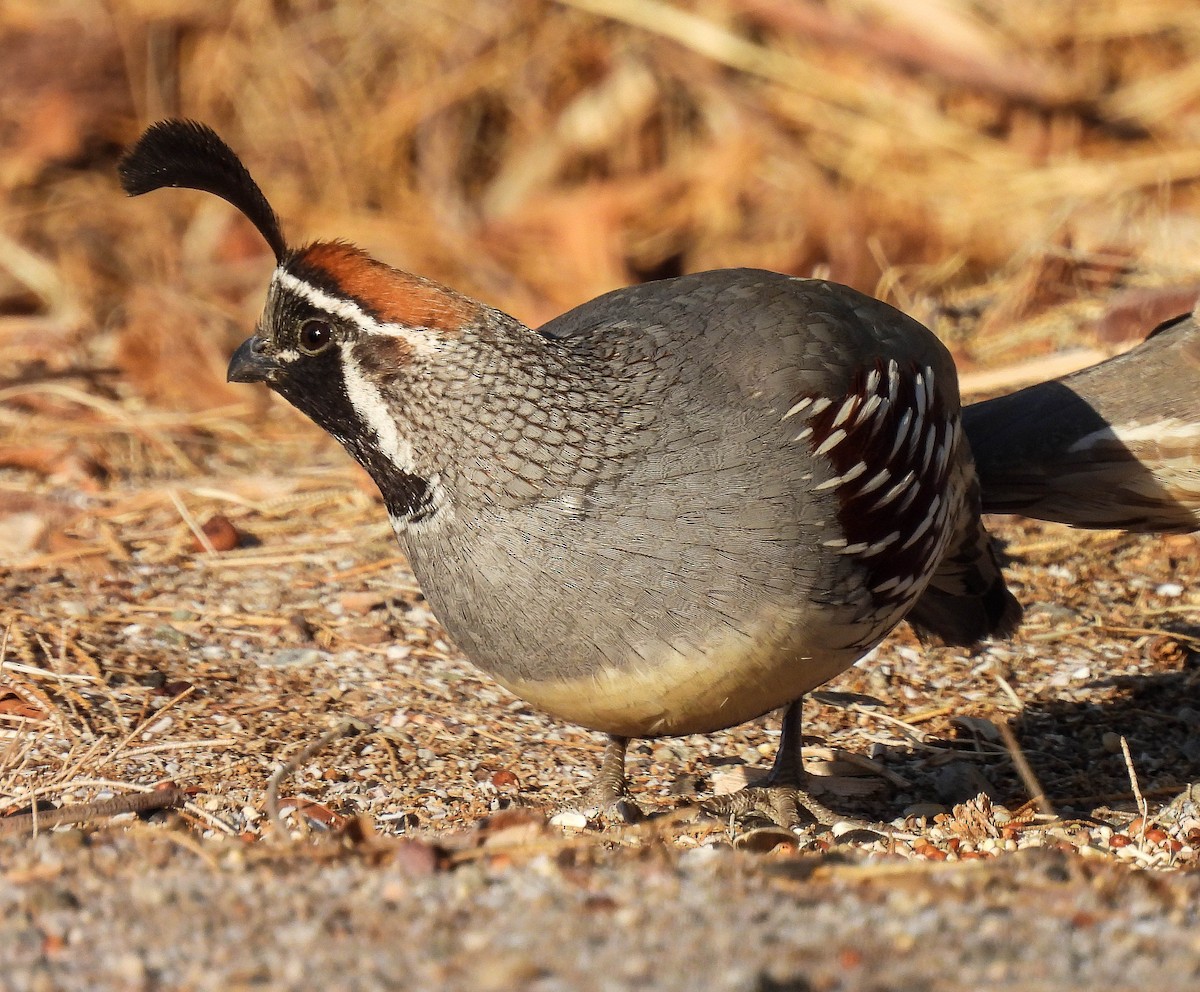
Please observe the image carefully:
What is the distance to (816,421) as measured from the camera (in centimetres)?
335

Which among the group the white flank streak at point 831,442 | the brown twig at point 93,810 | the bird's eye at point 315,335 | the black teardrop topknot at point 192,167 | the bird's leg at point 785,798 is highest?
the black teardrop topknot at point 192,167

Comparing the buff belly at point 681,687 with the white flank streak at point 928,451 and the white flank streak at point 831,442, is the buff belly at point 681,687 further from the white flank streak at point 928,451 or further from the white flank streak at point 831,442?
the white flank streak at point 928,451

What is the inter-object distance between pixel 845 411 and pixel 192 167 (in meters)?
1.50

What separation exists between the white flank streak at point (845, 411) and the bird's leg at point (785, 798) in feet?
2.52

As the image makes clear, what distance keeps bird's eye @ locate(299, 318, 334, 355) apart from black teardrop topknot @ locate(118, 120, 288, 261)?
0.61 feet

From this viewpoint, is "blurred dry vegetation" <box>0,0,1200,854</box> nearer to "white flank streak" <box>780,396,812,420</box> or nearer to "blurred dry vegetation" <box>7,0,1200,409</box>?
"blurred dry vegetation" <box>7,0,1200,409</box>

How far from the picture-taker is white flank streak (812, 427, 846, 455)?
3324mm

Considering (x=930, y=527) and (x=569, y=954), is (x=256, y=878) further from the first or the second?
(x=930, y=527)

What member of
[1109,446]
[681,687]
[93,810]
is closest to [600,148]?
[1109,446]

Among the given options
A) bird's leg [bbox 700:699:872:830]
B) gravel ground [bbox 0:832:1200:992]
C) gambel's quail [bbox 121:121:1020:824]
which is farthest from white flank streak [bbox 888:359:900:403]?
gravel ground [bbox 0:832:1200:992]

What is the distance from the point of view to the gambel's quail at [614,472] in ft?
10.5

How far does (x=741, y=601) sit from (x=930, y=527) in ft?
2.27

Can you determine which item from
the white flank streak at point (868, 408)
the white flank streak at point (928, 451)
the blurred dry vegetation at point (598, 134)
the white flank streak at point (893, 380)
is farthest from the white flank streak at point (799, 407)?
the blurred dry vegetation at point (598, 134)

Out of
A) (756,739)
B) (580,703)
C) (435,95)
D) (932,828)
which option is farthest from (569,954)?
Result: (435,95)
